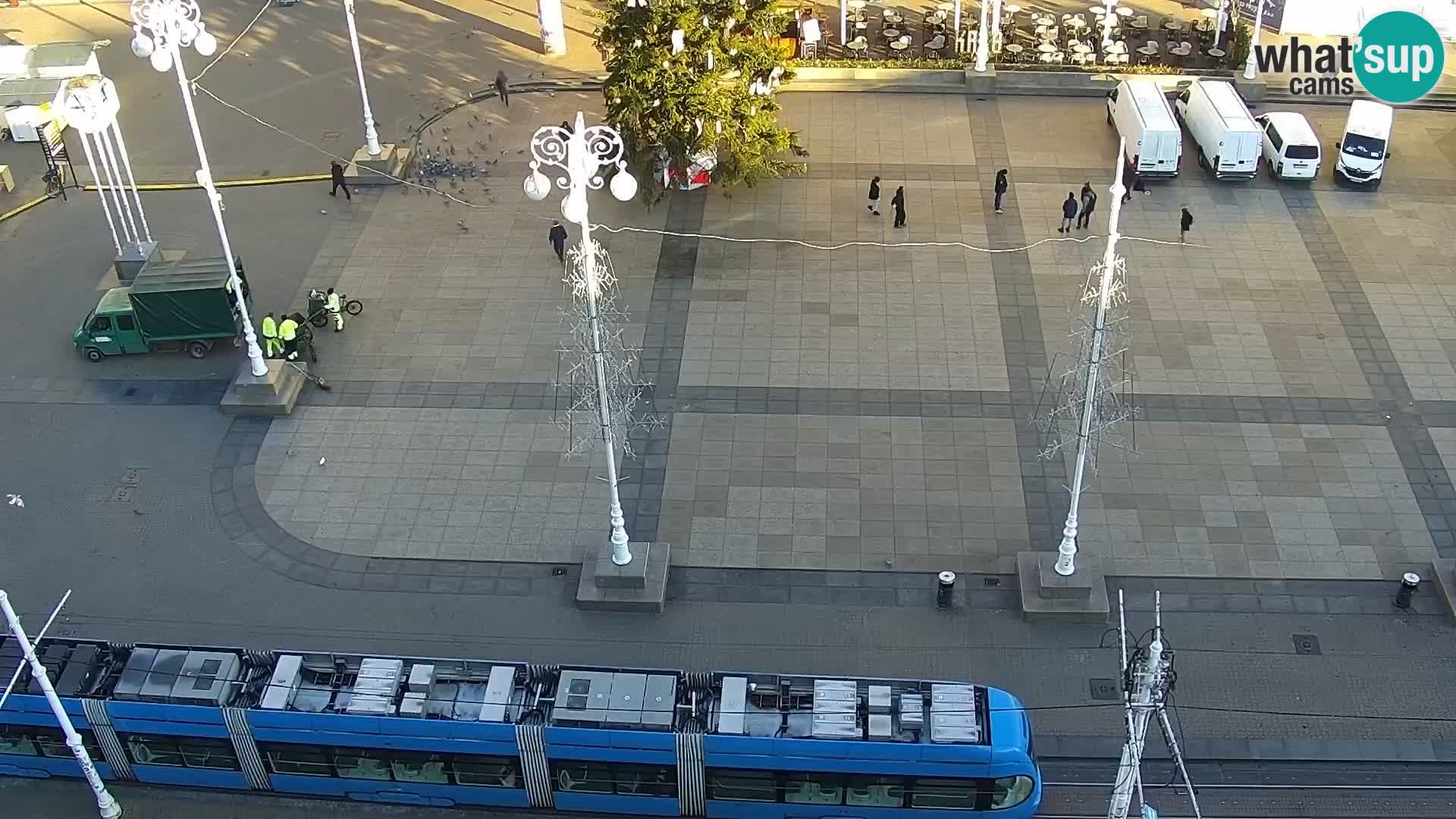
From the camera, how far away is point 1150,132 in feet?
113

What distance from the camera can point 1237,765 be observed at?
2059 cm

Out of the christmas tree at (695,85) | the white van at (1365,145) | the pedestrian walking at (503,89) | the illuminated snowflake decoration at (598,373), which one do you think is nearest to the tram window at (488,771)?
the illuminated snowflake decoration at (598,373)

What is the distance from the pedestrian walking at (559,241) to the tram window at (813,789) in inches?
670

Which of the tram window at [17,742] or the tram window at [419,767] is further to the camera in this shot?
the tram window at [17,742]

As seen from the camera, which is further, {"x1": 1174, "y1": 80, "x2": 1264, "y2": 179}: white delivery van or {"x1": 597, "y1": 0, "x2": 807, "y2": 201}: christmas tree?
{"x1": 1174, "y1": 80, "x2": 1264, "y2": 179}: white delivery van

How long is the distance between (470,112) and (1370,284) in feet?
84.5

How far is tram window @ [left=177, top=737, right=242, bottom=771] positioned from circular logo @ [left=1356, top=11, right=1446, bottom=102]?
36736 mm

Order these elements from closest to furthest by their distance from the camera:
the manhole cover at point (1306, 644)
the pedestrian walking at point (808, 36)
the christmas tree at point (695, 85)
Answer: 1. the manhole cover at point (1306, 644)
2. the christmas tree at point (695, 85)
3. the pedestrian walking at point (808, 36)

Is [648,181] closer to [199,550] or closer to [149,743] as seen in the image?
[199,550]

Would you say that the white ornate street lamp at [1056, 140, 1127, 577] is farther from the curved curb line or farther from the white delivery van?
the white delivery van

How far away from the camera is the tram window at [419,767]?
62.1ft

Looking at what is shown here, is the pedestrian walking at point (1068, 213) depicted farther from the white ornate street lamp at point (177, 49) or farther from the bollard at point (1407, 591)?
the white ornate street lamp at point (177, 49)

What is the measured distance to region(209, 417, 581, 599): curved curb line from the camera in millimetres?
23891

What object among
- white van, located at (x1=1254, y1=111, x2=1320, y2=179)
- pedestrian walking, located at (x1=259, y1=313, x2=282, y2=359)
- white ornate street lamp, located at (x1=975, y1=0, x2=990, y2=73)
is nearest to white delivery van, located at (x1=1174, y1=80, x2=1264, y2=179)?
white van, located at (x1=1254, y1=111, x2=1320, y2=179)
